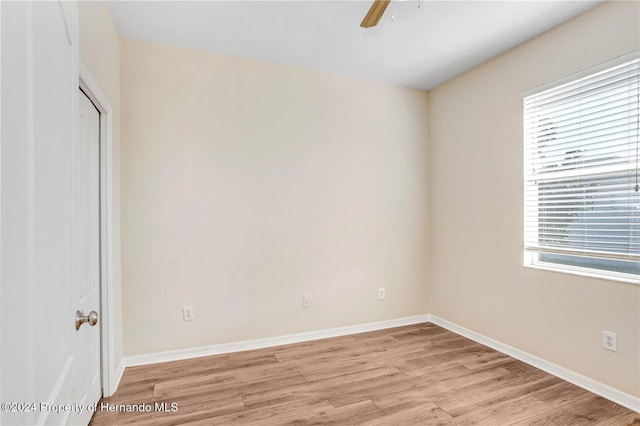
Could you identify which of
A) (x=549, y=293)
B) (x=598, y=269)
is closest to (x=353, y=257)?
(x=549, y=293)

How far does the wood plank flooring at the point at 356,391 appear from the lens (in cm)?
207

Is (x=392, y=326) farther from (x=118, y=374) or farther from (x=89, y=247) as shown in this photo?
(x=89, y=247)

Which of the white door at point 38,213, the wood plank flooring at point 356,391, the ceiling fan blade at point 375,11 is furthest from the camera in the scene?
the wood plank flooring at point 356,391

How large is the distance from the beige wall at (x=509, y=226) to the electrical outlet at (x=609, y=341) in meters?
0.03

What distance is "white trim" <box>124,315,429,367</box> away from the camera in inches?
111

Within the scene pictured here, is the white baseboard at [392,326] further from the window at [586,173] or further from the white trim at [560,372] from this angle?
the window at [586,173]

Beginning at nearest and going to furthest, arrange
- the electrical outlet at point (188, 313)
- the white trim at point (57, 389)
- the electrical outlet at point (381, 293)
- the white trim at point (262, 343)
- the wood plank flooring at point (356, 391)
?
the white trim at point (57, 389) < the wood plank flooring at point (356, 391) < the white trim at point (262, 343) < the electrical outlet at point (188, 313) < the electrical outlet at point (381, 293)

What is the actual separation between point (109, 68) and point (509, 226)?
352cm

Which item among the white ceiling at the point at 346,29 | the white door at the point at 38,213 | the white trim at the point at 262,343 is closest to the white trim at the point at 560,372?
the white trim at the point at 262,343

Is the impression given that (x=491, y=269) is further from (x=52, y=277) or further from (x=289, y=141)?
(x=52, y=277)

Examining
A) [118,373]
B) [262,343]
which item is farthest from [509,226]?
[118,373]

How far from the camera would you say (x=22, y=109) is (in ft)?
1.98

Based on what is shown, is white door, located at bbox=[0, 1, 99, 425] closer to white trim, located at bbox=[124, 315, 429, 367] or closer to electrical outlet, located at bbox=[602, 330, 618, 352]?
white trim, located at bbox=[124, 315, 429, 367]

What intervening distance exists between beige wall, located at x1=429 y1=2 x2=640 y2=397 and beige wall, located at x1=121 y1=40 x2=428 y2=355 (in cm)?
36
